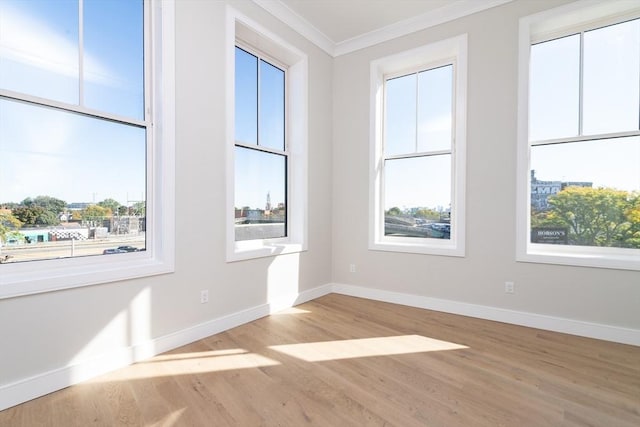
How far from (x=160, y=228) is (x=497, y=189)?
3022mm

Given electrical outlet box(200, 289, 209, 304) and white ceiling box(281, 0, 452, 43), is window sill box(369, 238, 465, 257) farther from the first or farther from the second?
white ceiling box(281, 0, 452, 43)

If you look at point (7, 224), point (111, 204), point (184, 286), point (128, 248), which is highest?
point (111, 204)

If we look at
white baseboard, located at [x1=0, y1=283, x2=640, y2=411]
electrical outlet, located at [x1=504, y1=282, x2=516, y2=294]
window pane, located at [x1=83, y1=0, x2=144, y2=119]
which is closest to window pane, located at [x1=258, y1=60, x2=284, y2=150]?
window pane, located at [x1=83, y1=0, x2=144, y2=119]

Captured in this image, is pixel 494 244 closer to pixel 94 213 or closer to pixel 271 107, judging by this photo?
pixel 271 107

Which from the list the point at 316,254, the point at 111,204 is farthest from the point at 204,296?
the point at 316,254

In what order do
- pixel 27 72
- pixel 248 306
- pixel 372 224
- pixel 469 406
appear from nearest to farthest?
1. pixel 469 406
2. pixel 27 72
3. pixel 248 306
4. pixel 372 224

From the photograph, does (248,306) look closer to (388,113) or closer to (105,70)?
(105,70)

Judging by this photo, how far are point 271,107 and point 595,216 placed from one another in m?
3.33

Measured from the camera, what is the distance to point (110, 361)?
2.02 metres

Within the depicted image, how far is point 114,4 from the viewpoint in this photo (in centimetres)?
216

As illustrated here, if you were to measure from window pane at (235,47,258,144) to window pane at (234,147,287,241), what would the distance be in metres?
0.17

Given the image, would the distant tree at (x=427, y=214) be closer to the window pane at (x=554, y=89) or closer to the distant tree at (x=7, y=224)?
the window pane at (x=554, y=89)

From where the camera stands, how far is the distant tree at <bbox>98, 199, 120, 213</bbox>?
2135mm

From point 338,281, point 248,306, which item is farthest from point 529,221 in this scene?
point 248,306
